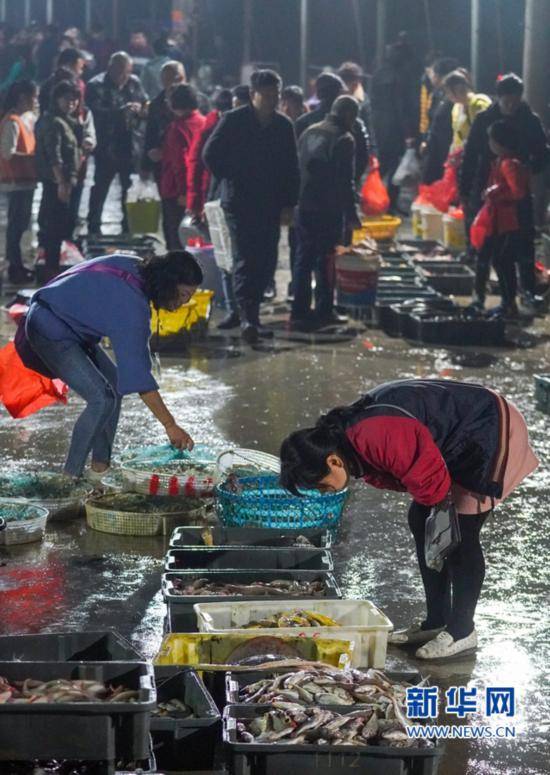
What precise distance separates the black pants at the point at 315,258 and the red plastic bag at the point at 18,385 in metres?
5.24

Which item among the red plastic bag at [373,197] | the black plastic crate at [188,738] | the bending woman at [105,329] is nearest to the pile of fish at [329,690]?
the black plastic crate at [188,738]

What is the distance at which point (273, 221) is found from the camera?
1302 cm

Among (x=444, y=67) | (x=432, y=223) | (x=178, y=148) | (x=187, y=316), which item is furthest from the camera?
(x=444, y=67)

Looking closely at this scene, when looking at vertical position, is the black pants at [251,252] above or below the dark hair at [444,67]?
below

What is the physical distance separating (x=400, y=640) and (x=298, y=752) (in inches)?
71.7

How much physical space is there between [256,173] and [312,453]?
7.39 meters

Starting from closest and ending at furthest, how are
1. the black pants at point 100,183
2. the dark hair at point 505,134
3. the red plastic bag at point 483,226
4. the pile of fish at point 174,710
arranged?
the pile of fish at point 174,710 → the dark hair at point 505,134 → the red plastic bag at point 483,226 → the black pants at point 100,183

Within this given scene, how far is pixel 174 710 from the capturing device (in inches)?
205

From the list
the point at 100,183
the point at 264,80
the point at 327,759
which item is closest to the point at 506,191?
the point at 264,80

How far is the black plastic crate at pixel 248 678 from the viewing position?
17.0 ft

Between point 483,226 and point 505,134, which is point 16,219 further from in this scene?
point 505,134

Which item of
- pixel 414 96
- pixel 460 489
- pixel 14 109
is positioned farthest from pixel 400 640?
pixel 414 96

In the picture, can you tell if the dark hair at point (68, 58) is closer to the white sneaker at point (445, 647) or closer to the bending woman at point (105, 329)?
the bending woman at point (105, 329)

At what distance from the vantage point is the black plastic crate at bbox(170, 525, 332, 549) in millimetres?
7250
